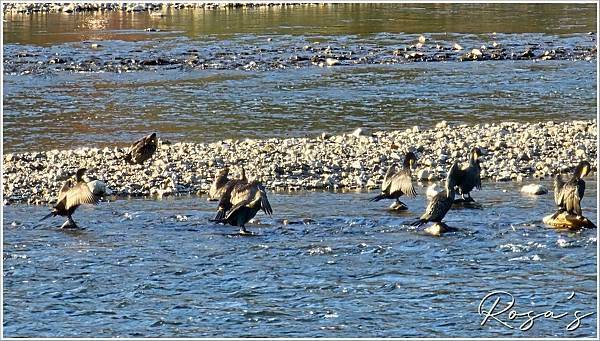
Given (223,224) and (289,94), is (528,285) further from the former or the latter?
(289,94)

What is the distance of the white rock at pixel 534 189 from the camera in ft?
53.8

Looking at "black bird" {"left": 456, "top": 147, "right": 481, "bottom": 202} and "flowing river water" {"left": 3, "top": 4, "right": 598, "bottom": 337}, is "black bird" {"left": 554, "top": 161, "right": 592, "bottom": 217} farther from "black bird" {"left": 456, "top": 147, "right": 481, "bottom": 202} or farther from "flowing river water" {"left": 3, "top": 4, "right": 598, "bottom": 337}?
"black bird" {"left": 456, "top": 147, "right": 481, "bottom": 202}

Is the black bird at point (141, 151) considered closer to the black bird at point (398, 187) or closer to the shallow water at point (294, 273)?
the shallow water at point (294, 273)

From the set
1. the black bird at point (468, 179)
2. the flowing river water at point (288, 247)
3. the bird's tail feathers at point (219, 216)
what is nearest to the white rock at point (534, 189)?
the flowing river water at point (288, 247)

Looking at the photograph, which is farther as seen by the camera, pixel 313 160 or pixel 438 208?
pixel 313 160

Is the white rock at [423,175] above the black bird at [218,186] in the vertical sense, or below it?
below

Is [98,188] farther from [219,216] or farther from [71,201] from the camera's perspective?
[219,216]

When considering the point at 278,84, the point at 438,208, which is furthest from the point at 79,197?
the point at 278,84

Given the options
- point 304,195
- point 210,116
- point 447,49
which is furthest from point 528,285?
point 447,49

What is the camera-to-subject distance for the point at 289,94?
30.6m

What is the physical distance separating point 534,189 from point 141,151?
6.51 meters

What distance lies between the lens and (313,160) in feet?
62.6
